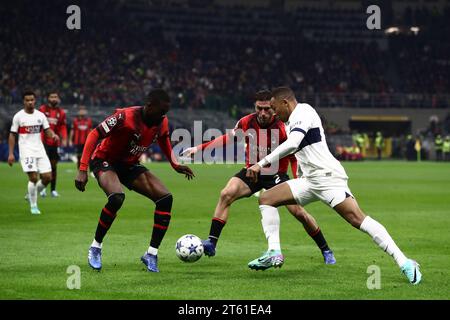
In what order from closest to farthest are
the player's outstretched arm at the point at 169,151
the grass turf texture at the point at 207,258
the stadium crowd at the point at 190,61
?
the grass turf texture at the point at 207,258 → the player's outstretched arm at the point at 169,151 → the stadium crowd at the point at 190,61

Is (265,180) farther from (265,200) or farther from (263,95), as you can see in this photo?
(265,200)

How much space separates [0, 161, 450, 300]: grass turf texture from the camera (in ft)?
30.2

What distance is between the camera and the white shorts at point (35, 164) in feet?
61.3

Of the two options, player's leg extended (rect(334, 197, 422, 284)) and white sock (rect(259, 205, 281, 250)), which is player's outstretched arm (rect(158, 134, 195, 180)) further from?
player's leg extended (rect(334, 197, 422, 284))

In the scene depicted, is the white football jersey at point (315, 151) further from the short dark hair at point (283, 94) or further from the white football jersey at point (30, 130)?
the white football jersey at point (30, 130)

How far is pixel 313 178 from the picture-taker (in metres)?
10.2

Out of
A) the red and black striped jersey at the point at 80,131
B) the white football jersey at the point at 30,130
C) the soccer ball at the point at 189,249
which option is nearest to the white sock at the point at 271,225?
the soccer ball at the point at 189,249

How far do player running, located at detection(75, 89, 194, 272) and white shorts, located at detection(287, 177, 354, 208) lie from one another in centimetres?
176

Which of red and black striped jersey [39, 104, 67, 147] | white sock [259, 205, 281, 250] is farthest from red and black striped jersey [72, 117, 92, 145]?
white sock [259, 205, 281, 250]

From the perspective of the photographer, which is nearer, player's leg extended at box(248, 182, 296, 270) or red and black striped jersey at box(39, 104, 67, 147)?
player's leg extended at box(248, 182, 296, 270)
